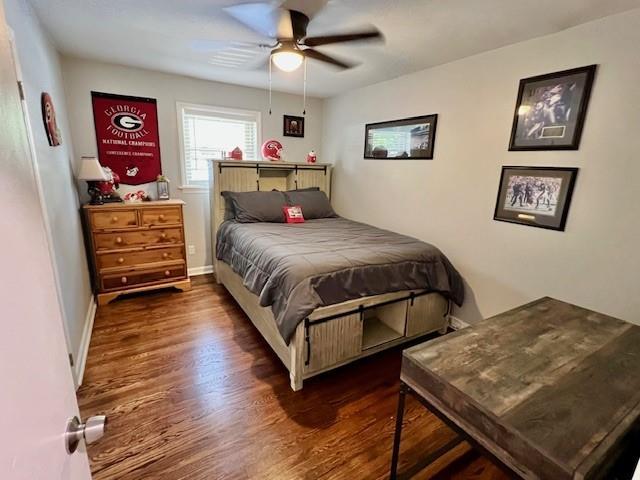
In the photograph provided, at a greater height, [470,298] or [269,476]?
[470,298]

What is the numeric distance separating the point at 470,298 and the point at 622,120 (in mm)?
1556

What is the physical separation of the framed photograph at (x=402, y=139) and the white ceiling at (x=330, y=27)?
0.48 metres

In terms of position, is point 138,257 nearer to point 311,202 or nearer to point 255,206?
point 255,206

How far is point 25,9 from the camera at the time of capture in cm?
181

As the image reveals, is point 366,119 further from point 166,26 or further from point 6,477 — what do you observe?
point 6,477

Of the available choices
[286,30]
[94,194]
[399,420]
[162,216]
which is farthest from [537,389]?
[94,194]

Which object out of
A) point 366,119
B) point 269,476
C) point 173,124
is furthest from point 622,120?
point 173,124

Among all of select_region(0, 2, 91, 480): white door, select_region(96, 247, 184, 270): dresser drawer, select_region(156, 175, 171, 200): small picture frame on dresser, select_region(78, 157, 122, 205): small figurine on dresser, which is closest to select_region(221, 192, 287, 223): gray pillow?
select_region(156, 175, 171, 200): small picture frame on dresser

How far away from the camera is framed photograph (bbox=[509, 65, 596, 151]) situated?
1.92m

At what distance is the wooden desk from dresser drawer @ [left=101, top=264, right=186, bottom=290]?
2848 millimetres

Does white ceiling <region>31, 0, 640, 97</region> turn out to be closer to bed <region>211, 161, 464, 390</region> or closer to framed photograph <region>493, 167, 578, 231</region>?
framed photograph <region>493, 167, 578, 231</region>

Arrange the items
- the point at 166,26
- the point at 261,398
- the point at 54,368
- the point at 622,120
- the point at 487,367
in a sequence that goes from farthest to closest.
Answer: the point at 166,26 → the point at 261,398 → the point at 622,120 → the point at 487,367 → the point at 54,368

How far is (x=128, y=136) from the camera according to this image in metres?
3.29

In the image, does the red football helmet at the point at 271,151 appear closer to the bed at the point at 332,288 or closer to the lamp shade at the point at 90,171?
the bed at the point at 332,288
